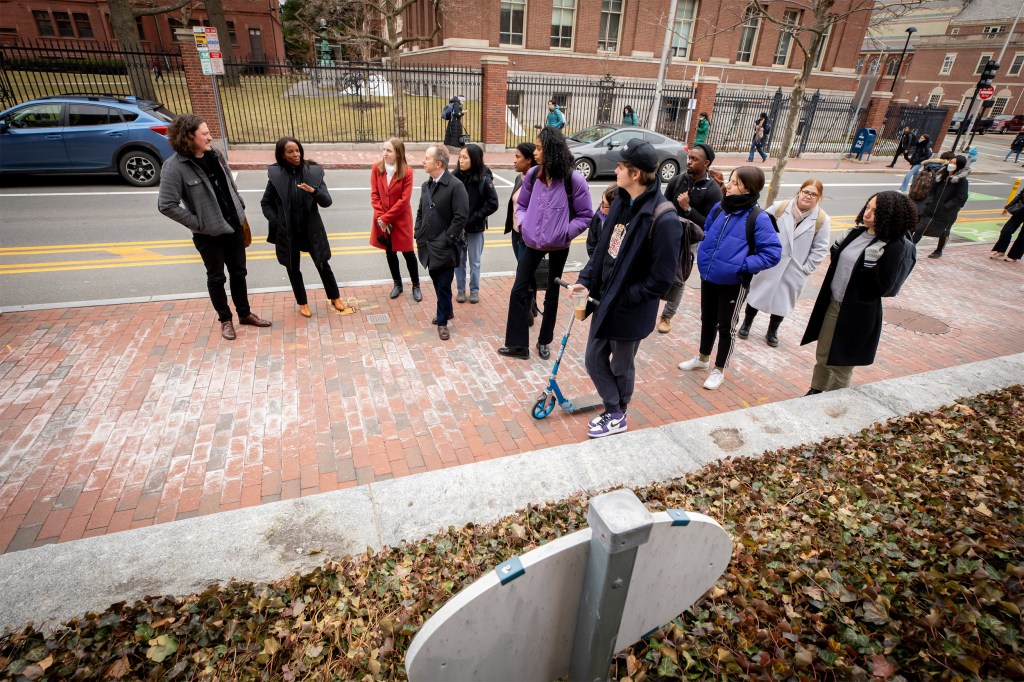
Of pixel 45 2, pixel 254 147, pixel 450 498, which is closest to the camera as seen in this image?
pixel 450 498

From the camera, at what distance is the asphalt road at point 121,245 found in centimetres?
666

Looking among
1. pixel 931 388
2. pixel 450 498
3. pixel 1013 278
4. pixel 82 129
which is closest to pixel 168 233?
pixel 82 129

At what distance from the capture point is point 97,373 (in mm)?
4645

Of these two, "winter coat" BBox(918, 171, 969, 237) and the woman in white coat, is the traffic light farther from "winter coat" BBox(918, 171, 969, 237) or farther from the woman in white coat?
the woman in white coat

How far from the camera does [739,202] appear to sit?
441cm

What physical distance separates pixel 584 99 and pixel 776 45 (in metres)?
14.8

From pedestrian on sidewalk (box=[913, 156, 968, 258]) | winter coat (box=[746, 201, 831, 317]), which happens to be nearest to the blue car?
winter coat (box=[746, 201, 831, 317])

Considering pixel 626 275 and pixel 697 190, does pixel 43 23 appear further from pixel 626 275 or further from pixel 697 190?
pixel 626 275

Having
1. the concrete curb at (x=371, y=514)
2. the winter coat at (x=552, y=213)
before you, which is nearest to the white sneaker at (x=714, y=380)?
the concrete curb at (x=371, y=514)

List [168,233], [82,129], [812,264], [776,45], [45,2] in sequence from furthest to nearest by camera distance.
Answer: [45,2], [776,45], [82,129], [168,233], [812,264]

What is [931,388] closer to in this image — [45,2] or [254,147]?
[254,147]

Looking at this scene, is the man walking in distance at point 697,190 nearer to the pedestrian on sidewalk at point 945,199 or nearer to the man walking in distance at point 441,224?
the man walking in distance at point 441,224

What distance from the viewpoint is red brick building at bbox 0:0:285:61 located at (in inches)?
1526

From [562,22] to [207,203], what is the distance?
101 ft
